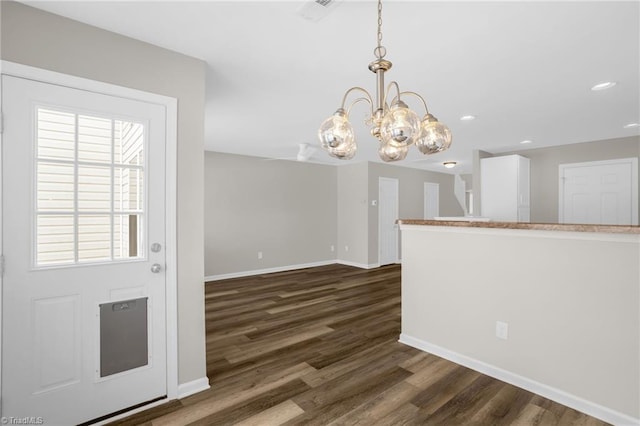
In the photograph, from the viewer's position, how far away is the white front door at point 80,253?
1.67 metres

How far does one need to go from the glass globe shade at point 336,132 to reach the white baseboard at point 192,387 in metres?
1.90

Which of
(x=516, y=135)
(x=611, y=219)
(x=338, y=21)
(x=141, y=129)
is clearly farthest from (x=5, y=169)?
(x=611, y=219)

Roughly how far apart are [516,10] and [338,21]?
39.1 inches

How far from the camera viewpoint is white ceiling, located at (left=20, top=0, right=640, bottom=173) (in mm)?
1732

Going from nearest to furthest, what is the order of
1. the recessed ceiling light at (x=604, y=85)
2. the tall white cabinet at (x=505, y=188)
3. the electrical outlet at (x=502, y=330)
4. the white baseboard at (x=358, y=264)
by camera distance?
1. the electrical outlet at (x=502, y=330)
2. the recessed ceiling light at (x=604, y=85)
3. the tall white cabinet at (x=505, y=188)
4. the white baseboard at (x=358, y=264)

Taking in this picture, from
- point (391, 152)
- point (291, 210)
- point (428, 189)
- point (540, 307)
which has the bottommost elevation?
point (540, 307)

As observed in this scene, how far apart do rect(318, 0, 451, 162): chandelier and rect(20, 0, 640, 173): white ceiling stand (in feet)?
1.62

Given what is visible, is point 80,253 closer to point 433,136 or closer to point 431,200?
point 433,136

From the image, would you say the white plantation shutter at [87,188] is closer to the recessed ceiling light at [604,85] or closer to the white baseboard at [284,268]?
the recessed ceiling light at [604,85]

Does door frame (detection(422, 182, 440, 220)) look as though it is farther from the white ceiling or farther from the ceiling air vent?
the ceiling air vent

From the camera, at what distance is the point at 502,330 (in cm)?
241

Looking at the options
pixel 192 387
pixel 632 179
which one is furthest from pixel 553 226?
pixel 632 179

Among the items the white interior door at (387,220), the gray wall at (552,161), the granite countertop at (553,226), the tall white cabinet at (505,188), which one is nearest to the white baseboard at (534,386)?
the granite countertop at (553,226)

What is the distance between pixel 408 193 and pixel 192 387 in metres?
6.52
